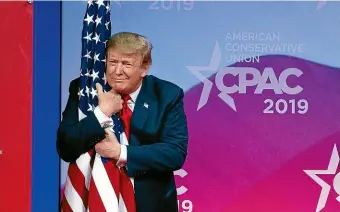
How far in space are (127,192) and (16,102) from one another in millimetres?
750

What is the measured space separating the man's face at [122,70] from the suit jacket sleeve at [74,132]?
7.6 inches

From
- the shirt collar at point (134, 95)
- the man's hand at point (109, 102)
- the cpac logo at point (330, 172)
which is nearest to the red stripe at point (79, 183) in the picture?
the man's hand at point (109, 102)

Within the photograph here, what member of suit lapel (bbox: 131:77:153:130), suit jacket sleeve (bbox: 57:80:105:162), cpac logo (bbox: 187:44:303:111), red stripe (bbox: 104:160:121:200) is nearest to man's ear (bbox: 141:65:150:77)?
suit lapel (bbox: 131:77:153:130)

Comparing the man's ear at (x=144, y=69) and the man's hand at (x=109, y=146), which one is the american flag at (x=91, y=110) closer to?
the man's hand at (x=109, y=146)

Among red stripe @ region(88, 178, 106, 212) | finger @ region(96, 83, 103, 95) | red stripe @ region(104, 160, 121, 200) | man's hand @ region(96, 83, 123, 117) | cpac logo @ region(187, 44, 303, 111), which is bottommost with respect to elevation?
red stripe @ region(88, 178, 106, 212)

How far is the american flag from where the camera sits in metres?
3.24

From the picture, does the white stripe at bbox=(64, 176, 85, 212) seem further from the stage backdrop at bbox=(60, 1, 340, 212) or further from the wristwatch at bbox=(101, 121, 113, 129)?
the wristwatch at bbox=(101, 121, 113, 129)

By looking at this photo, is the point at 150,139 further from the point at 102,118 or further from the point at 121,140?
the point at 102,118

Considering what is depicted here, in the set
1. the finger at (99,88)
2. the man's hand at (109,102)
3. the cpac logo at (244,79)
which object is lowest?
the man's hand at (109,102)

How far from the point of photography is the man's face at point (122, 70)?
3258 mm

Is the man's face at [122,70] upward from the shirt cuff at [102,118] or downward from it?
upward

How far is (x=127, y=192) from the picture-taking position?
325 cm

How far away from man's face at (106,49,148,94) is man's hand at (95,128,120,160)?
0.78 ft

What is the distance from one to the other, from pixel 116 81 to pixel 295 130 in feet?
3.12
